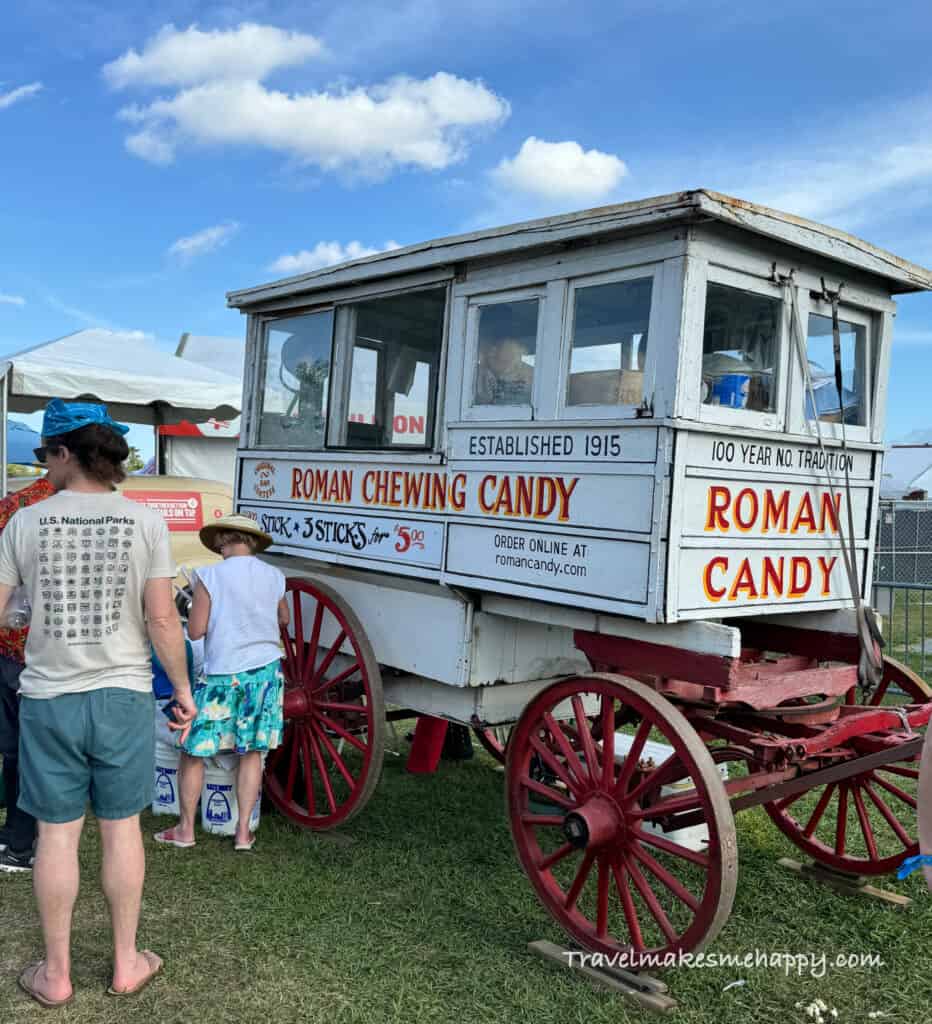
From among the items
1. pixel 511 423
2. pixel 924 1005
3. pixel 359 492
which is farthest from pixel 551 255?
pixel 924 1005

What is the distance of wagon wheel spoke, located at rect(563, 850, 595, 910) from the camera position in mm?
3262

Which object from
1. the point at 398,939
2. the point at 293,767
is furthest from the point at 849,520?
the point at 293,767

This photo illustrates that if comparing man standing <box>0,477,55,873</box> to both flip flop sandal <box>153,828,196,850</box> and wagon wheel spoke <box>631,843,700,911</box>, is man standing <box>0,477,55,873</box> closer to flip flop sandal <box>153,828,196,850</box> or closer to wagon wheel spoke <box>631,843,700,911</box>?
flip flop sandal <box>153,828,196,850</box>

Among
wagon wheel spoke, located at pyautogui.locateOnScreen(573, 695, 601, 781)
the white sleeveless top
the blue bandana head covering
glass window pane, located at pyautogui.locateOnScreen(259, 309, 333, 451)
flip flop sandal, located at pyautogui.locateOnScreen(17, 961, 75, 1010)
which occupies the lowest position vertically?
flip flop sandal, located at pyautogui.locateOnScreen(17, 961, 75, 1010)

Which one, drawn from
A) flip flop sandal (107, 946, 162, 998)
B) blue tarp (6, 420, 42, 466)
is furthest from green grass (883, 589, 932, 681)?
blue tarp (6, 420, 42, 466)

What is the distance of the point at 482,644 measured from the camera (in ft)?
13.1

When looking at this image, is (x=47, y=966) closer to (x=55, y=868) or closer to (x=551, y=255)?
(x=55, y=868)

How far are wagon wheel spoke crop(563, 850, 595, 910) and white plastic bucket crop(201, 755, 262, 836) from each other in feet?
5.52

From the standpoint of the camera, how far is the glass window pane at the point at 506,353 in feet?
12.4

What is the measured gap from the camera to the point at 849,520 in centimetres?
374

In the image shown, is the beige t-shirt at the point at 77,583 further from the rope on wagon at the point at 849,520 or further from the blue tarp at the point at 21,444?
the blue tarp at the point at 21,444

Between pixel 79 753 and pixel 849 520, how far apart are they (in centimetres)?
293

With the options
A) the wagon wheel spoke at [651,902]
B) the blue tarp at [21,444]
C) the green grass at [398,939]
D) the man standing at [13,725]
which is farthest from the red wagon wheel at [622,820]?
the blue tarp at [21,444]

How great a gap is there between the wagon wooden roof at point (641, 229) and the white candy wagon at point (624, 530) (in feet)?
0.05
